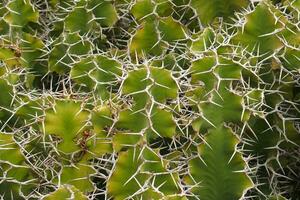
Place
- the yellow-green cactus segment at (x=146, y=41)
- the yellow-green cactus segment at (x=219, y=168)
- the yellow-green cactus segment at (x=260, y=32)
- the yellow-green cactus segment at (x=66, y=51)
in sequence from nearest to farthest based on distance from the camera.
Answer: the yellow-green cactus segment at (x=219, y=168) < the yellow-green cactus segment at (x=260, y=32) < the yellow-green cactus segment at (x=146, y=41) < the yellow-green cactus segment at (x=66, y=51)

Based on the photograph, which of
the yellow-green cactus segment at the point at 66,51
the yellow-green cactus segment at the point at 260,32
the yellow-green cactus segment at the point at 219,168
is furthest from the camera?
the yellow-green cactus segment at the point at 66,51

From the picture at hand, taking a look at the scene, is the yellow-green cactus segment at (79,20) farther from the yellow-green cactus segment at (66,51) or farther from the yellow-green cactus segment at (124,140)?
the yellow-green cactus segment at (124,140)

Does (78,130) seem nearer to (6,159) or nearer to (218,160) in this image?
(6,159)

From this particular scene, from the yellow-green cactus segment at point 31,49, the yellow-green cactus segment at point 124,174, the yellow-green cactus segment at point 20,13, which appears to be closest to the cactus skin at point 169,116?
the yellow-green cactus segment at point 124,174

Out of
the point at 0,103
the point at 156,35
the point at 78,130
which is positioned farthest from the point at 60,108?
the point at 156,35

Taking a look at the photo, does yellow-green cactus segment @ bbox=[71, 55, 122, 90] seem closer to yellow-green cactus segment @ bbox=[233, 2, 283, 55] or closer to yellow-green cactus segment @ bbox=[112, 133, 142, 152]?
yellow-green cactus segment @ bbox=[112, 133, 142, 152]

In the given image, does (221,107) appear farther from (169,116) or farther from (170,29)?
(170,29)

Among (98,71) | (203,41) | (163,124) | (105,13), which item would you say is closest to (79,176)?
(163,124)
